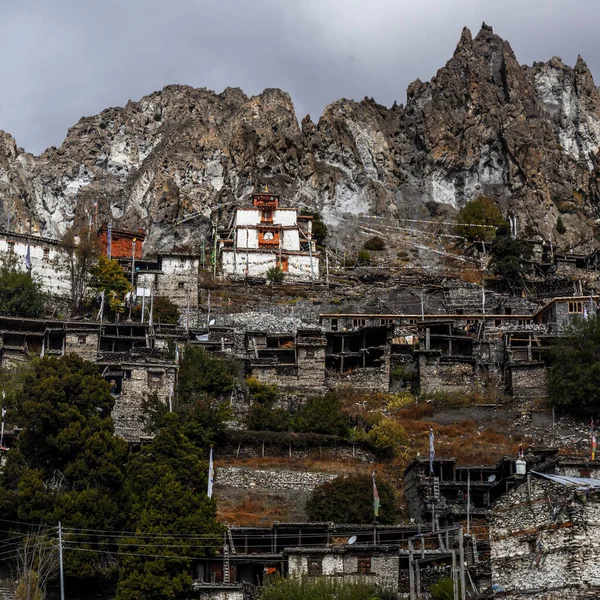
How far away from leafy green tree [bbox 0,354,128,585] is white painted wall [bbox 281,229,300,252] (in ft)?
157

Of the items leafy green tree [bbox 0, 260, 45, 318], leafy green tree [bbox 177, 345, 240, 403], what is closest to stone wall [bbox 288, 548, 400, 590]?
leafy green tree [bbox 177, 345, 240, 403]

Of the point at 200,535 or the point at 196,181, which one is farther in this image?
the point at 196,181

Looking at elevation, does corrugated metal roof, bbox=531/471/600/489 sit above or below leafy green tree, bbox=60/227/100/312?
below

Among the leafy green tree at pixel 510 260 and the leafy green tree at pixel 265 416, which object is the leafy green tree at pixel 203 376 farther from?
the leafy green tree at pixel 510 260

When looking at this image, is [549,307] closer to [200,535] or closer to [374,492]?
[374,492]

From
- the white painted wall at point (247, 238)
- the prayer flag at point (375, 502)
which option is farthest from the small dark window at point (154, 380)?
the white painted wall at point (247, 238)

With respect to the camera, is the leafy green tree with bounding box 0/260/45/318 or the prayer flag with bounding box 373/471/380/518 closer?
the prayer flag with bounding box 373/471/380/518

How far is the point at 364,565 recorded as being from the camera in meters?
43.6

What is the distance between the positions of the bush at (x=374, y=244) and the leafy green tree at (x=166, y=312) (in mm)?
32833

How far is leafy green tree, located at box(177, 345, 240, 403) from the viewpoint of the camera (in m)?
63.2

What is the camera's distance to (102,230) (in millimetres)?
98688

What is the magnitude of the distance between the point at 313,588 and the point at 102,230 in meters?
64.4

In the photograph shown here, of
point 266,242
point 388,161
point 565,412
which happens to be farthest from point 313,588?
point 388,161

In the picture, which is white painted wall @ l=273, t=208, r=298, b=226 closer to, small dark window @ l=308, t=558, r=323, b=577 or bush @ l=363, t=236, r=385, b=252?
bush @ l=363, t=236, r=385, b=252
